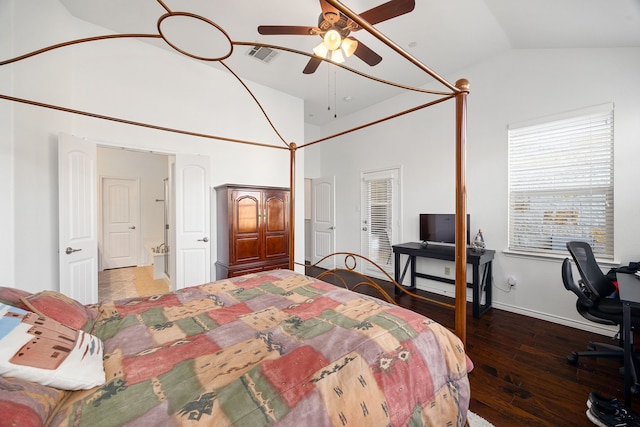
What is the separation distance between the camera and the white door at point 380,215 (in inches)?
180

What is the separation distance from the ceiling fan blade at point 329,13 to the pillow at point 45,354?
2366 mm

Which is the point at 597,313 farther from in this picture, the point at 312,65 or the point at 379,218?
the point at 312,65

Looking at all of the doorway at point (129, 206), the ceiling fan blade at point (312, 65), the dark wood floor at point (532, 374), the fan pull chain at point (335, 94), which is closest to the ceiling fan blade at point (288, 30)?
the ceiling fan blade at point (312, 65)

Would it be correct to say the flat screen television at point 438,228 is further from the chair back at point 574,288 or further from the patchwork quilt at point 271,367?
the patchwork quilt at point 271,367

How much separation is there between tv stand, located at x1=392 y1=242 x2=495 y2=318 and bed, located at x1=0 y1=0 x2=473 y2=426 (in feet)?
6.54

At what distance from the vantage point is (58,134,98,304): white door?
97.4 inches

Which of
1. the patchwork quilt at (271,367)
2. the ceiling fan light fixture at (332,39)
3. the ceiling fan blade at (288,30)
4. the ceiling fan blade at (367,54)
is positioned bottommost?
the patchwork quilt at (271,367)

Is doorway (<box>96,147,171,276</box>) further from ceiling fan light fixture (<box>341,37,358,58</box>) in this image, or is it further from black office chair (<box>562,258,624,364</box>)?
black office chair (<box>562,258,624,364</box>)

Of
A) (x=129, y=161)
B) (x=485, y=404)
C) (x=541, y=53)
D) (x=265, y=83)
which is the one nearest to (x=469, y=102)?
(x=541, y=53)

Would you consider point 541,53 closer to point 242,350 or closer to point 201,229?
point 242,350

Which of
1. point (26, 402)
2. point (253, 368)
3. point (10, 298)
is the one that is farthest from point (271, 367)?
point (10, 298)

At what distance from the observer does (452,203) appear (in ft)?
12.5

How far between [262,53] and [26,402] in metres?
3.75

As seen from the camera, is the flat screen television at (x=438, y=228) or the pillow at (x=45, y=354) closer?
the pillow at (x=45, y=354)
